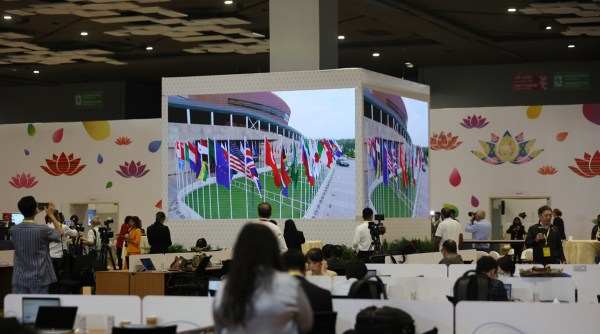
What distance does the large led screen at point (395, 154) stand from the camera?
15758mm

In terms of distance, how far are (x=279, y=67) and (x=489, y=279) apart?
8.98 meters

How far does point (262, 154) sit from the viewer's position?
52.9 feet

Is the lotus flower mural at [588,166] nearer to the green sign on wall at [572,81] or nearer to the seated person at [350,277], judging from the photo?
the green sign on wall at [572,81]

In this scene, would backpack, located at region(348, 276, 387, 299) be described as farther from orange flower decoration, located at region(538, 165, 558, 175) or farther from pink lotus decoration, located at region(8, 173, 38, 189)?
pink lotus decoration, located at region(8, 173, 38, 189)

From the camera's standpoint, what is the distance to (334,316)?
213 inches

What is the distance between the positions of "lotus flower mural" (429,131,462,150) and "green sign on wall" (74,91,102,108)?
11138 mm

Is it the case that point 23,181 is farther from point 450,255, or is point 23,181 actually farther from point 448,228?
point 450,255

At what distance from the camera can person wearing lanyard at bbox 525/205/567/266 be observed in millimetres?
12117

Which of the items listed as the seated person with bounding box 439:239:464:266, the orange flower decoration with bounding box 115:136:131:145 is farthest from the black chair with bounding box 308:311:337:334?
the orange flower decoration with bounding box 115:136:131:145

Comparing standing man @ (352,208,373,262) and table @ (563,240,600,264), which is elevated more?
standing man @ (352,208,373,262)

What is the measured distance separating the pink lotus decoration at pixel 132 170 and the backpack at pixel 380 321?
19.6 m

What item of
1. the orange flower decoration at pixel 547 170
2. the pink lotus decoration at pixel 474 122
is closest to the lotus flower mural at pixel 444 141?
the pink lotus decoration at pixel 474 122

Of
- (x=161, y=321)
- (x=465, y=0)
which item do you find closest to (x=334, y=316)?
(x=161, y=321)

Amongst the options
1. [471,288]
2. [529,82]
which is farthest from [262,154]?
[529,82]
